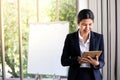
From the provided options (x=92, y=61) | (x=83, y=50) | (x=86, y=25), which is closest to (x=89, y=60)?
(x=92, y=61)

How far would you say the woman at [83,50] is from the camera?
7.37 ft

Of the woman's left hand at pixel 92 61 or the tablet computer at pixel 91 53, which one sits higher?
the tablet computer at pixel 91 53

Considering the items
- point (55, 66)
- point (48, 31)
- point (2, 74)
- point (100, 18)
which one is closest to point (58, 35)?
point (48, 31)

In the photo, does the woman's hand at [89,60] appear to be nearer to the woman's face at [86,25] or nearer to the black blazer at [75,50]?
the black blazer at [75,50]

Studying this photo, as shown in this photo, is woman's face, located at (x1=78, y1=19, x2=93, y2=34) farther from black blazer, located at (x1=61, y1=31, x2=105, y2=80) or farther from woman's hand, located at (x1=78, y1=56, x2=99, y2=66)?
woman's hand, located at (x1=78, y1=56, x2=99, y2=66)

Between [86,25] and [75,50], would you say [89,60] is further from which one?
[86,25]

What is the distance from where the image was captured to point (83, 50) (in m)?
2.34

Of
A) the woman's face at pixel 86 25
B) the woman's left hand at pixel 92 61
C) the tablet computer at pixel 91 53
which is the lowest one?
the woman's left hand at pixel 92 61

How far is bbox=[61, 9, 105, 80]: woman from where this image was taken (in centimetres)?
225

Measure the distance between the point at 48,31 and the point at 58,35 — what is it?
0.16 m

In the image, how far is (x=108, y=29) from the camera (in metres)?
3.28

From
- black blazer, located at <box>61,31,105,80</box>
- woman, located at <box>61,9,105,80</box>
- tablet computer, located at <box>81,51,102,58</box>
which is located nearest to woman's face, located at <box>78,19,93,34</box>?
woman, located at <box>61,9,105,80</box>

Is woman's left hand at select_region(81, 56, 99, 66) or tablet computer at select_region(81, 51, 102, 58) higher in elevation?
tablet computer at select_region(81, 51, 102, 58)

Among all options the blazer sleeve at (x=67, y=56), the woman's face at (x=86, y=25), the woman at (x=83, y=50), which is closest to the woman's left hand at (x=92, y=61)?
the woman at (x=83, y=50)
